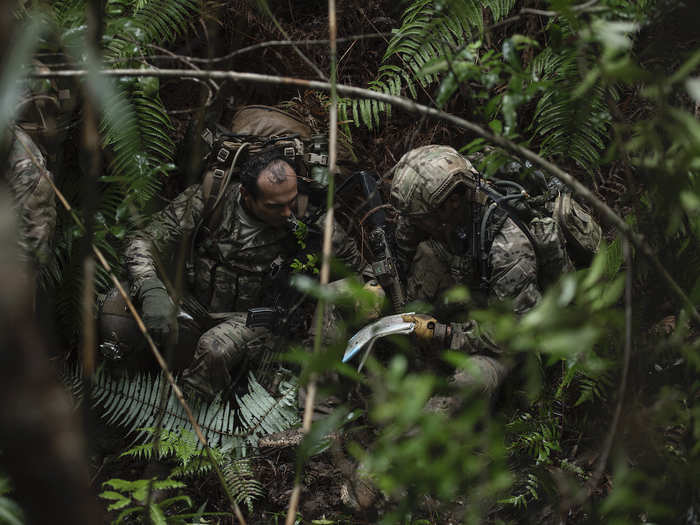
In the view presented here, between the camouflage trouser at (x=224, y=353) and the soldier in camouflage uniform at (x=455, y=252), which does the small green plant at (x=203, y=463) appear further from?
the soldier in camouflage uniform at (x=455, y=252)

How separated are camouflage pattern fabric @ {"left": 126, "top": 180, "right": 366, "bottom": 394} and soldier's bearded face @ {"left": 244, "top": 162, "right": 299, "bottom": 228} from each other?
0.18m

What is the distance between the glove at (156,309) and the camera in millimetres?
3633

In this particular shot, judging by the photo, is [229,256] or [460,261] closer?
[460,261]

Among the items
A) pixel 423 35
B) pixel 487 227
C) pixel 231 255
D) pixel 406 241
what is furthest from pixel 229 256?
pixel 423 35

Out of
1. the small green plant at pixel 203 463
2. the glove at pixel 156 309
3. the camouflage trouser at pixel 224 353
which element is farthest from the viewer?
the camouflage trouser at pixel 224 353

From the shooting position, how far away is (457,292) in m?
1.19

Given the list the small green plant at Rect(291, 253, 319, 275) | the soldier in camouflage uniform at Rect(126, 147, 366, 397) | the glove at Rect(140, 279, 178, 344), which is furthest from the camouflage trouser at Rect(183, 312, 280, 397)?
the small green plant at Rect(291, 253, 319, 275)

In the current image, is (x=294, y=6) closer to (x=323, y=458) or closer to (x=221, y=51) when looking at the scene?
(x=221, y=51)

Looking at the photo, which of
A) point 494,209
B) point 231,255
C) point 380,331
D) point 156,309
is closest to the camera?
point 380,331

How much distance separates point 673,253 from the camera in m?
1.69

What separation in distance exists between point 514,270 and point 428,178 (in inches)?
29.4

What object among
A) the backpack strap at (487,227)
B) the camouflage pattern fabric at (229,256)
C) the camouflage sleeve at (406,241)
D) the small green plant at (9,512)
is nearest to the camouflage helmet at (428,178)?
the backpack strap at (487,227)

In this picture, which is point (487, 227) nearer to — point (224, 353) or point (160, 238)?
point (224, 353)

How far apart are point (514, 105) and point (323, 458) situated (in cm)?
259
